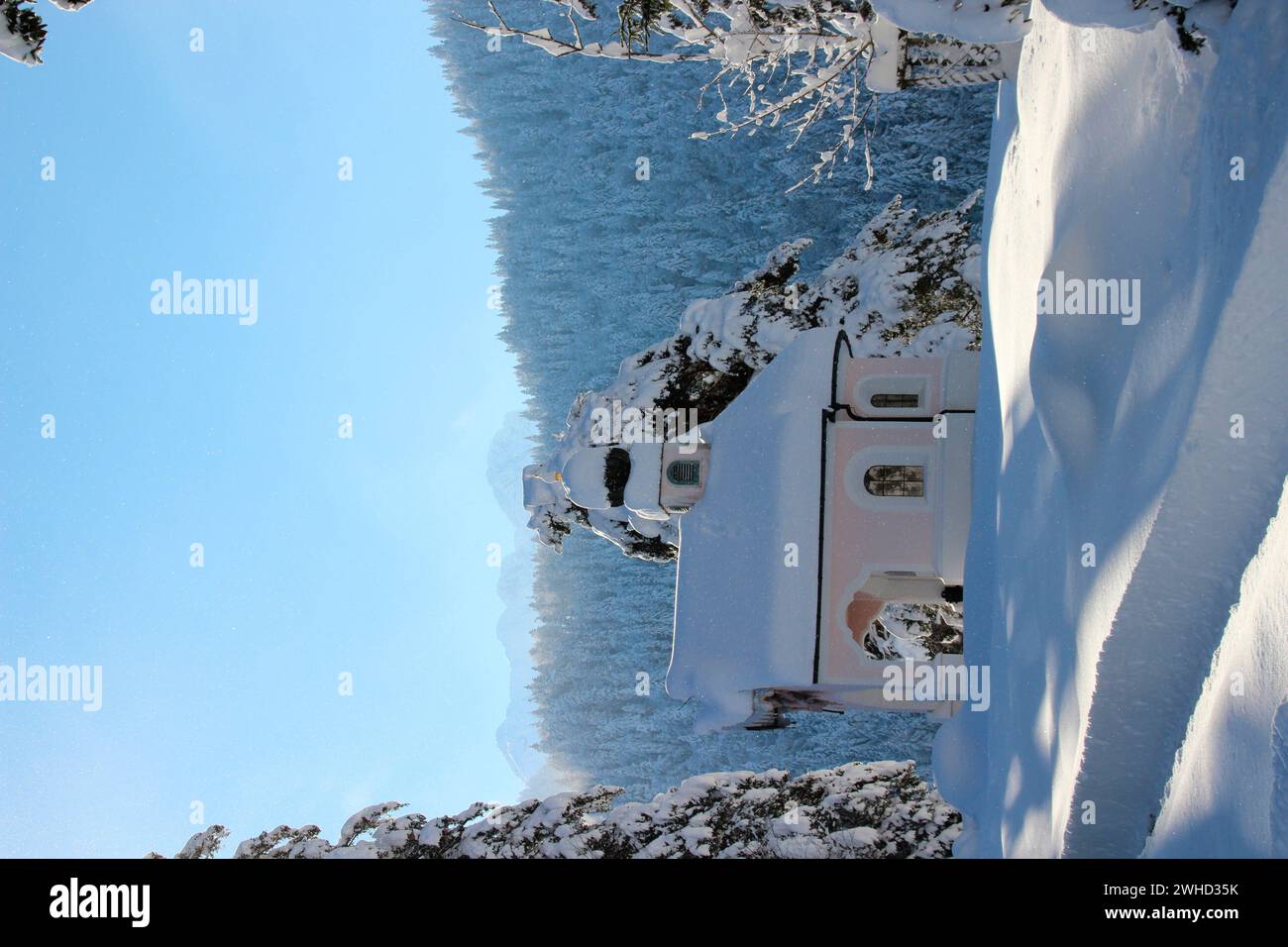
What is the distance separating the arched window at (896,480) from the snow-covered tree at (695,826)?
4.32 metres

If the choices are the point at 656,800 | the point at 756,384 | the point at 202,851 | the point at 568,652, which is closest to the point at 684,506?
the point at 756,384

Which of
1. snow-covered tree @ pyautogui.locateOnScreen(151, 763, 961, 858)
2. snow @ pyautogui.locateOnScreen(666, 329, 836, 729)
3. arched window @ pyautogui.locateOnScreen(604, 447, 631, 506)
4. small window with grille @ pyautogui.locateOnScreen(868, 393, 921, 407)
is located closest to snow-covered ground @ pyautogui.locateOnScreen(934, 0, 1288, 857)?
snow-covered tree @ pyautogui.locateOnScreen(151, 763, 961, 858)

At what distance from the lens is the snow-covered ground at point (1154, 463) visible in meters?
3.67

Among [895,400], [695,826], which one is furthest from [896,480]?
[695,826]

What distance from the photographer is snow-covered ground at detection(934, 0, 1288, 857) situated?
3674mm

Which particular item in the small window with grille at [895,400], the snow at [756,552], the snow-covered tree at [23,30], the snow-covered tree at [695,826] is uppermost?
the snow-covered tree at [23,30]

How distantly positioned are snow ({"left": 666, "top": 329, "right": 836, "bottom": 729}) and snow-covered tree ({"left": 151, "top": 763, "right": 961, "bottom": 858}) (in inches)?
62.3

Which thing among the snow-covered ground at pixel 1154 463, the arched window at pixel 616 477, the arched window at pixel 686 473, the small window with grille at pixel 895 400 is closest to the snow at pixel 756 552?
the arched window at pixel 686 473

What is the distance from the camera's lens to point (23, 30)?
5863 mm

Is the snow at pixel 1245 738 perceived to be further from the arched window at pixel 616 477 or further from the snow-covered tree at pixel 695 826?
the arched window at pixel 616 477

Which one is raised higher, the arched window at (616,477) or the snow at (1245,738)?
the arched window at (616,477)

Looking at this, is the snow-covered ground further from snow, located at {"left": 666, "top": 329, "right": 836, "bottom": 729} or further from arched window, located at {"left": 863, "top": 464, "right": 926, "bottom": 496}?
arched window, located at {"left": 863, "top": 464, "right": 926, "bottom": 496}
